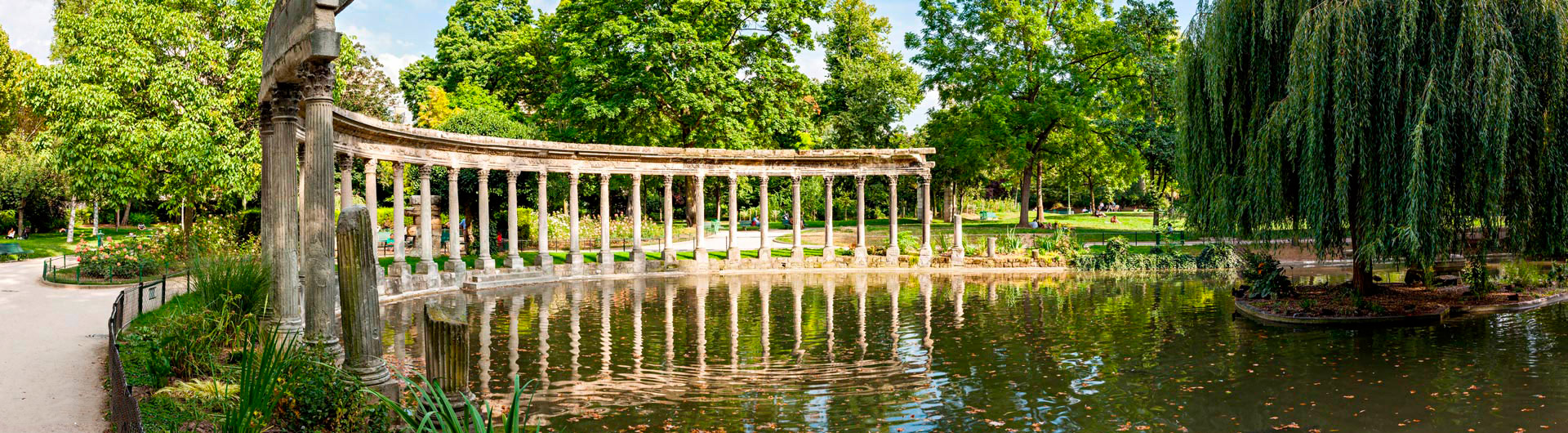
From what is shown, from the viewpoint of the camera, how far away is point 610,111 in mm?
32844

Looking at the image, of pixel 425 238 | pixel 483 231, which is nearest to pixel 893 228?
pixel 483 231

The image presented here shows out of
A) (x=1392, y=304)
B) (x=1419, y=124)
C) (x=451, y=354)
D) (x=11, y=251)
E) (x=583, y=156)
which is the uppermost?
(x=583, y=156)

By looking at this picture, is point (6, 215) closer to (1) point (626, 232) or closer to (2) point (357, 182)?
Result: (2) point (357, 182)

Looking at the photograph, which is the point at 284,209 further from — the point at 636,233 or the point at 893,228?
the point at 893,228

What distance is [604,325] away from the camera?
17.7 meters

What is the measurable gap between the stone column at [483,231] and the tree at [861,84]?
57.1ft

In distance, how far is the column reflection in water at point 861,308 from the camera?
15312 millimetres

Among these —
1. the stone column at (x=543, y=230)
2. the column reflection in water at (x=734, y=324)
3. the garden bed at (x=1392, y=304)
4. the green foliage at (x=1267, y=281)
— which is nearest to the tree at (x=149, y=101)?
the stone column at (x=543, y=230)

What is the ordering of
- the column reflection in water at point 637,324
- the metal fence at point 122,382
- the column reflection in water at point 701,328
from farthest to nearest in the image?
1. the column reflection in water at point 637,324
2. the column reflection in water at point 701,328
3. the metal fence at point 122,382

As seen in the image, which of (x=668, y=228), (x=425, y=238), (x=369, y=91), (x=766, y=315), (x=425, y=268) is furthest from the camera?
(x=369, y=91)

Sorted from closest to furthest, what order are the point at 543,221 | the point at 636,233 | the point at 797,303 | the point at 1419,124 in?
the point at 1419,124 < the point at 797,303 < the point at 543,221 < the point at 636,233

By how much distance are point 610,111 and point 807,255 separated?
909 centimetres

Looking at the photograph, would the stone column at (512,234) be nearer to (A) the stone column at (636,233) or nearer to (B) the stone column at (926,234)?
(A) the stone column at (636,233)

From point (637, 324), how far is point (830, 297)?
636 centimetres
